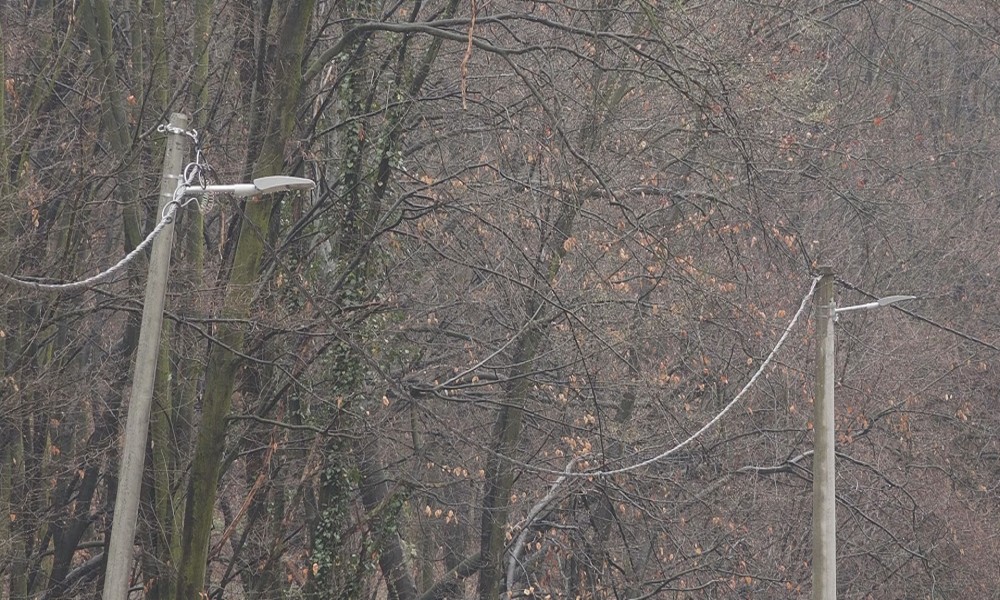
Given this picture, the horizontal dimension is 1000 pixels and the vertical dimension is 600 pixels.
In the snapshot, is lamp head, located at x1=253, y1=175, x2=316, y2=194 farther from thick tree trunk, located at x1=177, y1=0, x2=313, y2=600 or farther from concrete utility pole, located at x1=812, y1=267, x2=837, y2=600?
concrete utility pole, located at x1=812, y1=267, x2=837, y2=600

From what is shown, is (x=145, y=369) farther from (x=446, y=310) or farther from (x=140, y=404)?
(x=446, y=310)

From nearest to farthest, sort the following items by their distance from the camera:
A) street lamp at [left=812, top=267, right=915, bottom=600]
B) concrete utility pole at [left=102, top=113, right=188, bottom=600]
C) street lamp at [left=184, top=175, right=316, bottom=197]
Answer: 1. concrete utility pole at [left=102, top=113, right=188, bottom=600]
2. street lamp at [left=184, top=175, right=316, bottom=197]
3. street lamp at [left=812, top=267, right=915, bottom=600]

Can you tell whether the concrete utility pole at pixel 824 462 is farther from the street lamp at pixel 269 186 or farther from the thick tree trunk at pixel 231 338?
the street lamp at pixel 269 186

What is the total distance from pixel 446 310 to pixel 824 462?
616cm

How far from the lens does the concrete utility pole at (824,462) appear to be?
10805 millimetres

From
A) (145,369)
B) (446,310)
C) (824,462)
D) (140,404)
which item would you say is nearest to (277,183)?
(145,369)

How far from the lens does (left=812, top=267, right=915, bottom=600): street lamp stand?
10.8 m

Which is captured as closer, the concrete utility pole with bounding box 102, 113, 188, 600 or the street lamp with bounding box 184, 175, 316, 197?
the concrete utility pole with bounding box 102, 113, 188, 600

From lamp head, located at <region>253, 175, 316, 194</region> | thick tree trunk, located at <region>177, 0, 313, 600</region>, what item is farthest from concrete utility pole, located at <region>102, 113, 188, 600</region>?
thick tree trunk, located at <region>177, 0, 313, 600</region>

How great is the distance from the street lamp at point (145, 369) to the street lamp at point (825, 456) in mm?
5505

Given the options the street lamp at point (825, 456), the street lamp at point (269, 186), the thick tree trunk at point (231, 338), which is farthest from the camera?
the thick tree trunk at point (231, 338)

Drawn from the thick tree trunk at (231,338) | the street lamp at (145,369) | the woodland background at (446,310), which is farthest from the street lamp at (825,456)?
the street lamp at (145,369)

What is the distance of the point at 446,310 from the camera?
52.2ft

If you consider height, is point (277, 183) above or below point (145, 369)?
above
